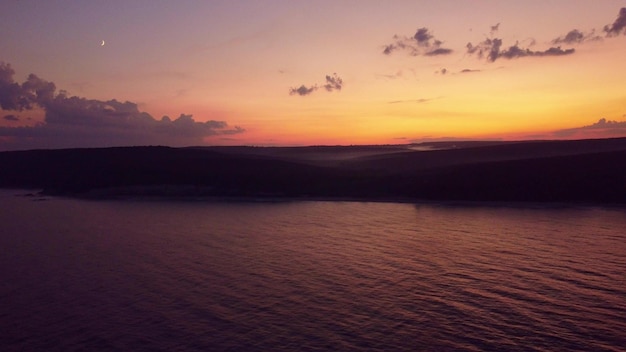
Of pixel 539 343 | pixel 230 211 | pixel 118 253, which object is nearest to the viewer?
pixel 539 343

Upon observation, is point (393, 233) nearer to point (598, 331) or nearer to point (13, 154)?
point (598, 331)

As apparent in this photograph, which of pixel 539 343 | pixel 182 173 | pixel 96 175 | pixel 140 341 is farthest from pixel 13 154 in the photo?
pixel 539 343

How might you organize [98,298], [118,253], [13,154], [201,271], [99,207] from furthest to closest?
[13,154] → [99,207] → [118,253] → [201,271] → [98,298]

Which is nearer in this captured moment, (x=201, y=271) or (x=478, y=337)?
(x=478, y=337)

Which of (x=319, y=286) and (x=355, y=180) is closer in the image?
(x=319, y=286)

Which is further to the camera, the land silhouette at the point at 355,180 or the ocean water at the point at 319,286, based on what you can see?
the land silhouette at the point at 355,180

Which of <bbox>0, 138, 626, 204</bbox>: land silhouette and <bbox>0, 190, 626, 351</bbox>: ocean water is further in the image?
<bbox>0, 138, 626, 204</bbox>: land silhouette

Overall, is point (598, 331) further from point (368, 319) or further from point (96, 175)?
point (96, 175)

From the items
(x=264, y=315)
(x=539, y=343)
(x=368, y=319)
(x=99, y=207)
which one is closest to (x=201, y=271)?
(x=264, y=315)
